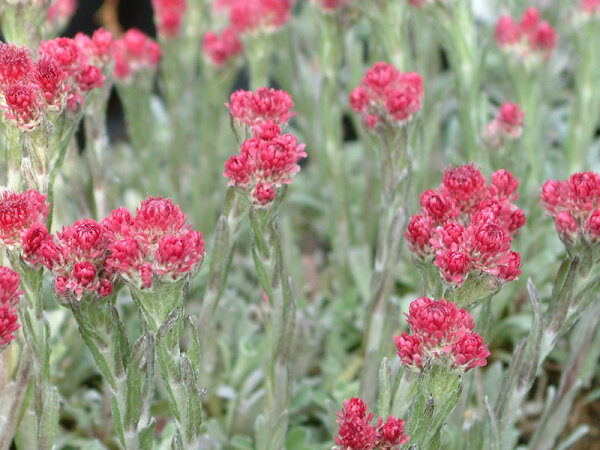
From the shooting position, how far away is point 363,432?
88cm

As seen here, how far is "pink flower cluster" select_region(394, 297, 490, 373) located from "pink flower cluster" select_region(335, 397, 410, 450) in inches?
3.2

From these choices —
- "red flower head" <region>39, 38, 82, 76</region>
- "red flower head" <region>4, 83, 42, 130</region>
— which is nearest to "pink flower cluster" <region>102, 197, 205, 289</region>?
"red flower head" <region>4, 83, 42, 130</region>

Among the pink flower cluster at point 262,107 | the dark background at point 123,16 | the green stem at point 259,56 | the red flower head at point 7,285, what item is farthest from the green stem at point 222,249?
the dark background at point 123,16

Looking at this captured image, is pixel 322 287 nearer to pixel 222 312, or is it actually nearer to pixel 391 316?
pixel 222 312

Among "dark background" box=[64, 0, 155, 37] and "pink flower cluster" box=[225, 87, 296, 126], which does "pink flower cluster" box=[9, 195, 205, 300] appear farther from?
"dark background" box=[64, 0, 155, 37]

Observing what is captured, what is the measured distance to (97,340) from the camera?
100 cm

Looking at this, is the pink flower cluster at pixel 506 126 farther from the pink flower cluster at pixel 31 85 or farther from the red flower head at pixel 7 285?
the red flower head at pixel 7 285

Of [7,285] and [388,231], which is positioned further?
[388,231]

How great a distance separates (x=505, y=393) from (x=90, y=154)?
886mm

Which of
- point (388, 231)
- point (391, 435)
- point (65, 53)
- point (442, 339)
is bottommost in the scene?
point (391, 435)

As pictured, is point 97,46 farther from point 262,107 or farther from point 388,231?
point 388,231

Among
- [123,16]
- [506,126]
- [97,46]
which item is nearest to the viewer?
[97,46]

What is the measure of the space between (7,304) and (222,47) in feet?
3.86

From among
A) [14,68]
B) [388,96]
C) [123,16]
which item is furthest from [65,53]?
[123,16]
